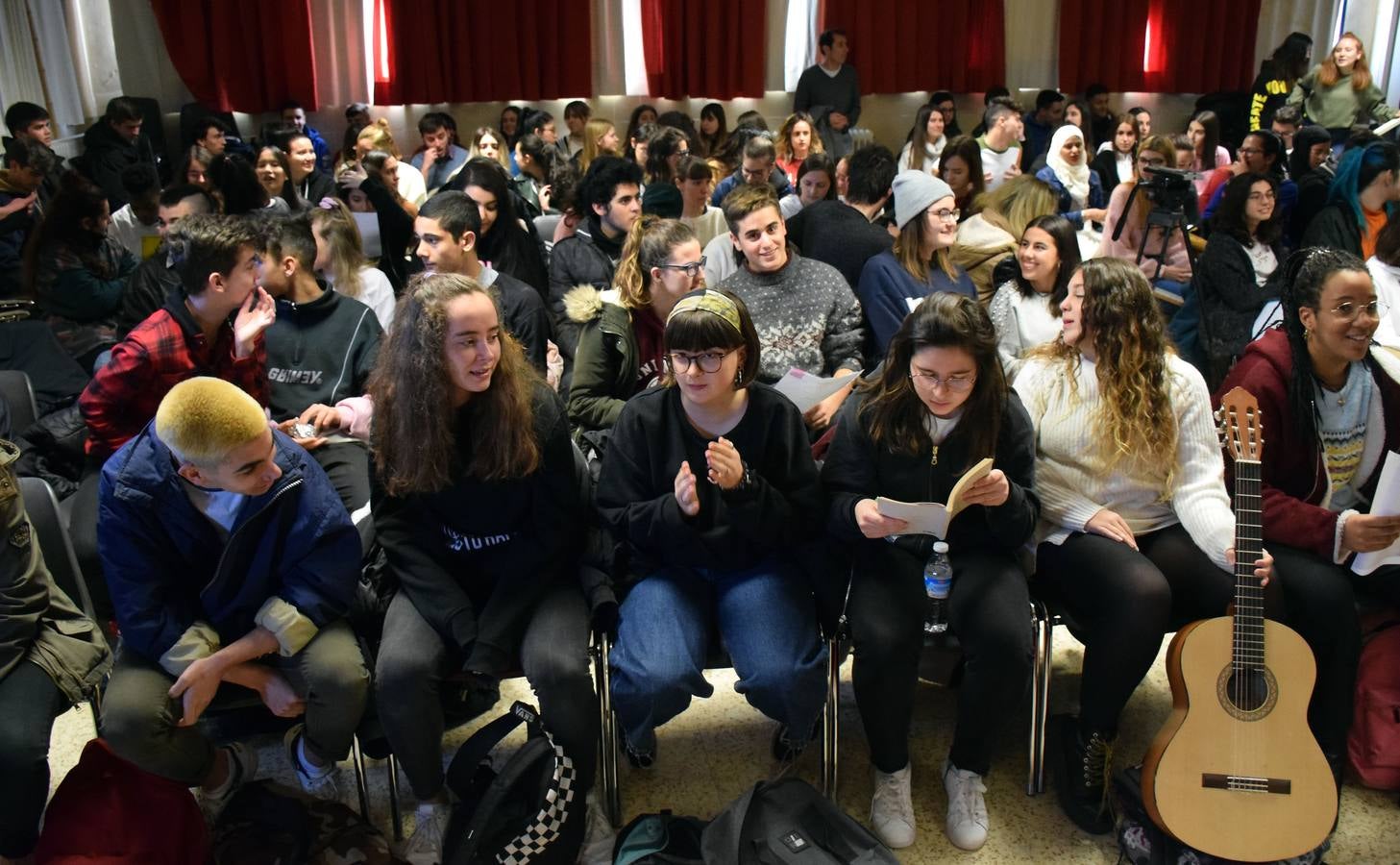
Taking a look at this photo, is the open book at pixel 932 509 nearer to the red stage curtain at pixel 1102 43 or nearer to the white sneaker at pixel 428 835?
the white sneaker at pixel 428 835

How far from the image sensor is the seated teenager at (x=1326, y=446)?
2457 millimetres

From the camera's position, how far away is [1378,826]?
247 centimetres

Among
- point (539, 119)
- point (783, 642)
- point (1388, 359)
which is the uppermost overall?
point (539, 119)

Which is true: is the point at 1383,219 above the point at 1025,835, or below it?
above

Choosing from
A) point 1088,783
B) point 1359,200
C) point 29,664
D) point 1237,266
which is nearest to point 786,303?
point 1088,783

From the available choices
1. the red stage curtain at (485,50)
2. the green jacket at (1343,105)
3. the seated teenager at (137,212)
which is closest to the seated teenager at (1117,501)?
the seated teenager at (137,212)

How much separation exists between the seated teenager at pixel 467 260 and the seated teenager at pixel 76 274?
1.54 m

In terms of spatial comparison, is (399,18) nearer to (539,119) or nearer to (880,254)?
(539,119)

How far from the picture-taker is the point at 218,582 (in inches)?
88.7

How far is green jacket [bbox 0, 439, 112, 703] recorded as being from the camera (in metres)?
2.23

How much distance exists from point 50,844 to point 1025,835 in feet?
6.82

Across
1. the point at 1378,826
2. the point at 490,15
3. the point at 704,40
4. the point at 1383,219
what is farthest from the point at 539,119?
the point at 1378,826

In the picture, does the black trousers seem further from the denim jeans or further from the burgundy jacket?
the burgundy jacket

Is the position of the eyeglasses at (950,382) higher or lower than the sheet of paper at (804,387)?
higher
